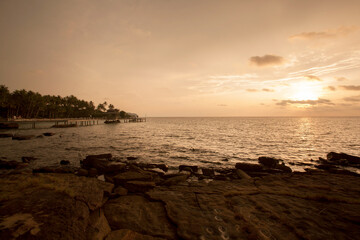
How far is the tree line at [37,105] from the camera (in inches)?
2611

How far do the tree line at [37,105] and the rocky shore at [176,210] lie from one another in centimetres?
8152

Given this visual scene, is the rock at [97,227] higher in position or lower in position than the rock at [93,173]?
higher

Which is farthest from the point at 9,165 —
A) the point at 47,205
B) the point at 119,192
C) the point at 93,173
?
the point at 47,205

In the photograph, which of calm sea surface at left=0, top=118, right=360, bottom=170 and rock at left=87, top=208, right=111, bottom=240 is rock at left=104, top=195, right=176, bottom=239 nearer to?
rock at left=87, top=208, right=111, bottom=240

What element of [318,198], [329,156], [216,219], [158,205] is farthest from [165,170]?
[329,156]

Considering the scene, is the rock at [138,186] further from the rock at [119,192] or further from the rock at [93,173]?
the rock at [93,173]

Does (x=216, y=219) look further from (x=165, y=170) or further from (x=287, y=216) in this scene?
(x=165, y=170)

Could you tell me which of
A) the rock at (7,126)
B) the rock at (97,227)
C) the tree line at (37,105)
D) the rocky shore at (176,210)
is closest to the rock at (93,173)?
the rocky shore at (176,210)

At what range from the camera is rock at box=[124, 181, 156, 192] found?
27.1 feet

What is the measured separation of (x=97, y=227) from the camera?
4.54 m

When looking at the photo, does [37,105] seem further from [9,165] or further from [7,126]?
[9,165]

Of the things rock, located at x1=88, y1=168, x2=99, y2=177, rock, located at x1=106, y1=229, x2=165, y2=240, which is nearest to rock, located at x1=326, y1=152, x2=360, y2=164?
rock, located at x1=106, y1=229, x2=165, y2=240

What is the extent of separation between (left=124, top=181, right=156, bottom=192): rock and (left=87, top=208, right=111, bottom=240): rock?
2.85 meters

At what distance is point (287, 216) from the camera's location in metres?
5.36
